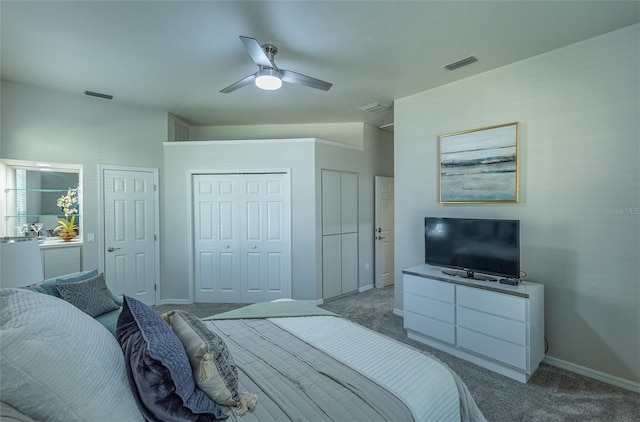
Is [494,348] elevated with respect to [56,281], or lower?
lower

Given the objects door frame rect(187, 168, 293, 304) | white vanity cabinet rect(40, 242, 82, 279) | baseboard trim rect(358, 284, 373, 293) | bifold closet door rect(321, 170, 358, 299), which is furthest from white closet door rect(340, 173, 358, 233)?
white vanity cabinet rect(40, 242, 82, 279)

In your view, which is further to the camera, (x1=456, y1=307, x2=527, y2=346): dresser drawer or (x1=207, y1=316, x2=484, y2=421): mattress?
(x1=456, y1=307, x2=527, y2=346): dresser drawer

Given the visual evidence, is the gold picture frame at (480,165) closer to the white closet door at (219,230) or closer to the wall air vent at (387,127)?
the wall air vent at (387,127)

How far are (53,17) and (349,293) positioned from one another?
14.8ft

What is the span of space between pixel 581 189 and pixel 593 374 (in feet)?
5.05

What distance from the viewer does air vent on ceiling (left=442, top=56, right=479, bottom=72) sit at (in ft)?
8.85

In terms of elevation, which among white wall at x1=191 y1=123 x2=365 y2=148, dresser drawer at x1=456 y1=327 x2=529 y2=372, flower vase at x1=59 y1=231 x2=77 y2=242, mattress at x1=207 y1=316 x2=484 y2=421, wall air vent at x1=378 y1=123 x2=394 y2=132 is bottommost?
dresser drawer at x1=456 y1=327 x2=529 y2=372

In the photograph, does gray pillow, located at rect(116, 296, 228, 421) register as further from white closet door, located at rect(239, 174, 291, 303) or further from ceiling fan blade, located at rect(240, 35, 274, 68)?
white closet door, located at rect(239, 174, 291, 303)

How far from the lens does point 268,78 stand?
2422mm

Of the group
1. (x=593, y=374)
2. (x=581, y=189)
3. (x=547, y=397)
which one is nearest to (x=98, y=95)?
(x=581, y=189)

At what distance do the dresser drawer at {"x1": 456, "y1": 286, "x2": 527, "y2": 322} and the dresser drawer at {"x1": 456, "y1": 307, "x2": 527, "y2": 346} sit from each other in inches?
1.7

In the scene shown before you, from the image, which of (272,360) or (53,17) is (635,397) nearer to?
(272,360)

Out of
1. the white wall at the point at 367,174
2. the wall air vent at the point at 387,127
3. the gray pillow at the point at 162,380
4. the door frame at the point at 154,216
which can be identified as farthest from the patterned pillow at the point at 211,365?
the wall air vent at the point at 387,127

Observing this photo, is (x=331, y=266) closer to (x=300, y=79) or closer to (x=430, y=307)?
(x=430, y=307)
